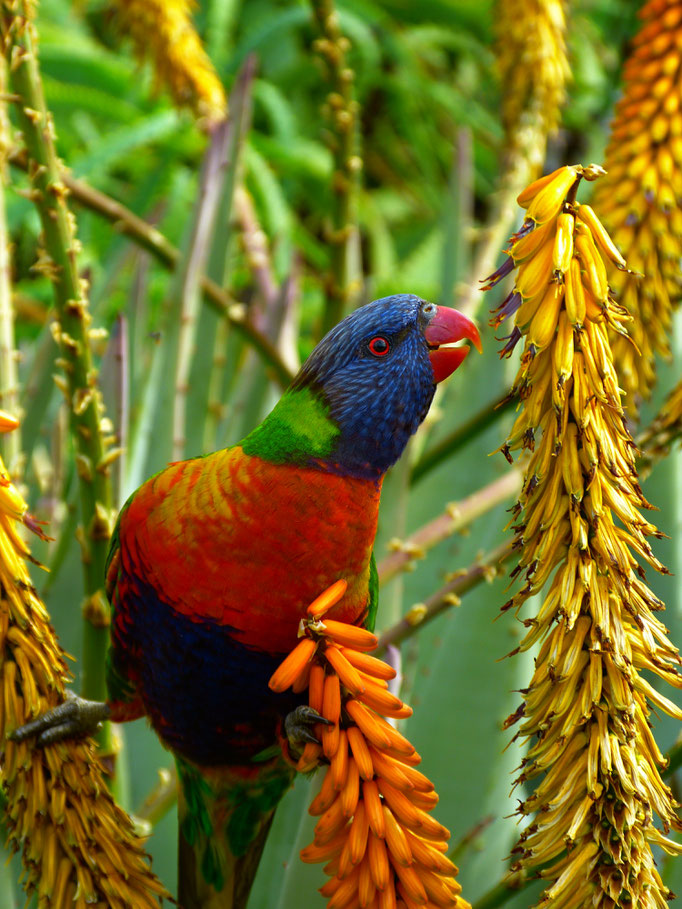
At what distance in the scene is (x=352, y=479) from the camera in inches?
24.8

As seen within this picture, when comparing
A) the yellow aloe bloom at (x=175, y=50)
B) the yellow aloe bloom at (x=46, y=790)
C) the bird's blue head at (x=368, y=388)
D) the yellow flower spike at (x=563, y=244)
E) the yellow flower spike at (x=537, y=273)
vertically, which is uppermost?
the yellow aloe bloom at (x=175, y=50)

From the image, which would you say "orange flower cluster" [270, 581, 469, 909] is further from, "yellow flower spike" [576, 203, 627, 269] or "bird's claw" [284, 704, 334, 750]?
"yellow flower spike" [576, 203, 627, 269]

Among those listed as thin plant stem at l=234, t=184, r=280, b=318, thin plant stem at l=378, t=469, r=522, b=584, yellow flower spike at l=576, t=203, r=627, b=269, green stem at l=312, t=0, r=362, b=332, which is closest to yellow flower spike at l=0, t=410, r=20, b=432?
yellow flower spike at l=576, t=203, r=627, b=269

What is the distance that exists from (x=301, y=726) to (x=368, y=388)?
236mm

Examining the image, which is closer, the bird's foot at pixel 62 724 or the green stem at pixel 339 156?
the bird's foot at pixel 62 724

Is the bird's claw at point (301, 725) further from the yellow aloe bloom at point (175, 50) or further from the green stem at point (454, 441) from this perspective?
the yellow aloe bloom at point (175, 50)

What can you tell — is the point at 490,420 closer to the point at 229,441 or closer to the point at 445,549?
the point at 445,549

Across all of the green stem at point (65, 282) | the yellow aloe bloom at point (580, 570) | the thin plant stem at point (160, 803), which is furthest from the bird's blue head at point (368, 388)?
the thin plant stem at point (160, 803)

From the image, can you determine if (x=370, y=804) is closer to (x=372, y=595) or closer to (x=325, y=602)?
(x=325, y=602)

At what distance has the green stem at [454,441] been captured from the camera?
2.76ft

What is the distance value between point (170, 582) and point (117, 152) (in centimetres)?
146

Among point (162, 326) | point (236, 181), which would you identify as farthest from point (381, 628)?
point (236, 181)

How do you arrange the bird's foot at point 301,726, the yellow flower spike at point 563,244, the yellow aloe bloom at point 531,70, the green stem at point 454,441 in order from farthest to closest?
the yellow aloe bloom at point 531,70 < the green stem at point 454,441 < the bird's foot at point 301,726 < the yellow flower spike at point 563,244

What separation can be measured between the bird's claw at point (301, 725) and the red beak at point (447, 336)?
267 mm
